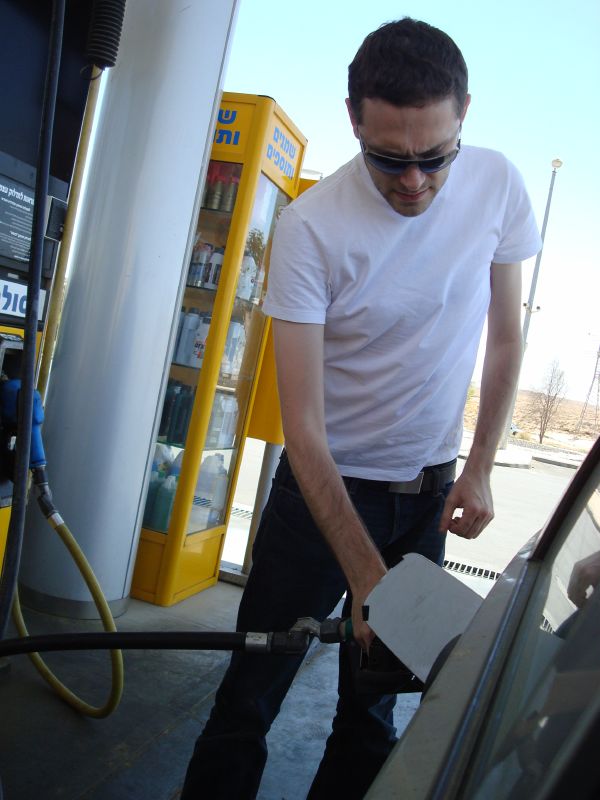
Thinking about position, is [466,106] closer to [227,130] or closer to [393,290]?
[393,290]

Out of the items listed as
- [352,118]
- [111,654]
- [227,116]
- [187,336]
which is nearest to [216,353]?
[187,336]

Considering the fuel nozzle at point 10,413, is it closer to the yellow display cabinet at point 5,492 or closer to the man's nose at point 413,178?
the yellow display cabinet at point 5,492

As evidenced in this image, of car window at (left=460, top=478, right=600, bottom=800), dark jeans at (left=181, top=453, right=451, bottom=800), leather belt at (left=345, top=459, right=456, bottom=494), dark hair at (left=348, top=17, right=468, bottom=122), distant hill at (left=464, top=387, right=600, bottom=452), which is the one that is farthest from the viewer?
distant hill at (left=464, top=387, right=600, bottom=452)

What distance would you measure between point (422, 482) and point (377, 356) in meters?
0.36

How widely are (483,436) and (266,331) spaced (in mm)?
2639

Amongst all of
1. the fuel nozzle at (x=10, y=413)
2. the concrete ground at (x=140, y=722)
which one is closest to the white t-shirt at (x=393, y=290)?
the fuel nozzle at (x=10, y=413)

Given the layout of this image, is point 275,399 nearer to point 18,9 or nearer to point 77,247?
point 77,247

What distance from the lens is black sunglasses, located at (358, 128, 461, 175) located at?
159 cm

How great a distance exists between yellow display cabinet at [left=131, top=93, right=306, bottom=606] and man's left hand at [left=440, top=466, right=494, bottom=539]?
7.55 feet

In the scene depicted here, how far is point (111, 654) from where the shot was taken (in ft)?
9.09

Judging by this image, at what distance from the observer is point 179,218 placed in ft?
11.7

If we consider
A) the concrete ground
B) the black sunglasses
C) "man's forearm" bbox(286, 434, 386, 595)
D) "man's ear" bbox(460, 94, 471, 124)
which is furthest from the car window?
the concrete ground

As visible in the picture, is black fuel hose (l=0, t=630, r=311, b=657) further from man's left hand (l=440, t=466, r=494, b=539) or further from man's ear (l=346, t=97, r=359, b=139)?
man's ear (l=346, t=97, r=359, b=139)

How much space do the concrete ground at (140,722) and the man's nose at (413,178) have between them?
1437 mm
